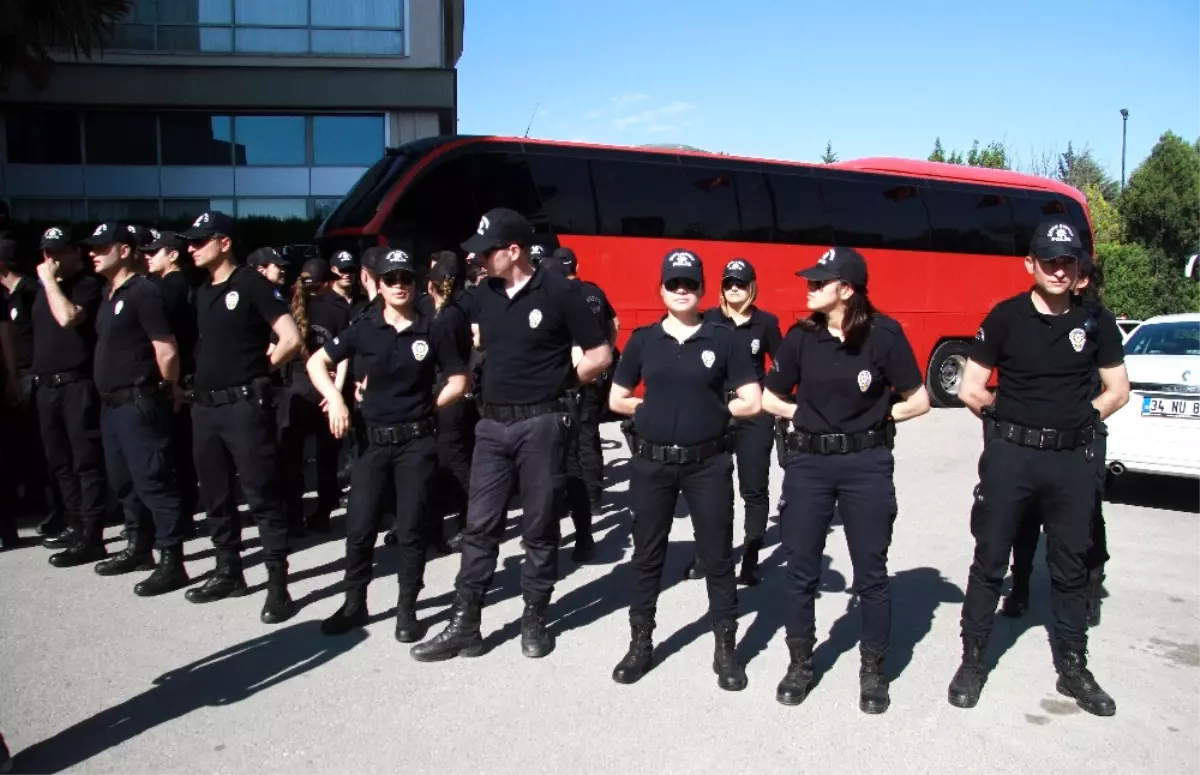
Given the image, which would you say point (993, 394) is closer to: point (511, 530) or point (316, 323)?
point (511, 530)

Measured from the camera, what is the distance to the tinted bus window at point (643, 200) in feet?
41.3

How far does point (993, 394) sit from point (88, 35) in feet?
48.1

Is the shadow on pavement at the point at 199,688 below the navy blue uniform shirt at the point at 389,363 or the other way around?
below

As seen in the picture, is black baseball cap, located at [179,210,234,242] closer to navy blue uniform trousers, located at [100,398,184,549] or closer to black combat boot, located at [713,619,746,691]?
navy blue uniform trousers, located at [100,398,184,549]

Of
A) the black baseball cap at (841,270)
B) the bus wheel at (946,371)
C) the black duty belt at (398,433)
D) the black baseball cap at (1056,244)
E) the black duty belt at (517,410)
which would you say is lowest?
the bus wheel at (946,371)

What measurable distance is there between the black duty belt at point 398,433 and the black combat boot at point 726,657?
171cm

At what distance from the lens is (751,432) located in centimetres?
576

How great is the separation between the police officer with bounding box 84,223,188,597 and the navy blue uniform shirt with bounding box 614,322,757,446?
283 centimetres

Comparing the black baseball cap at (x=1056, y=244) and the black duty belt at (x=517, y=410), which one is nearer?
the black baseball cap at (x=1056, y=244)

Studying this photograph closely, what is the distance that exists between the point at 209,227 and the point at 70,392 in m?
1.78

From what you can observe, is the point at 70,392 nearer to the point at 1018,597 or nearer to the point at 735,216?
the point at 1018,597

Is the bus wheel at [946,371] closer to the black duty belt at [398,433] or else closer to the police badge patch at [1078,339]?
the police badge patch at [1078,339]

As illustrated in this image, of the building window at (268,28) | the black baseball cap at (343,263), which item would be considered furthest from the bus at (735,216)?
the building window at (268,28)

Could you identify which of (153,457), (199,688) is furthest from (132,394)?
(199,688)
